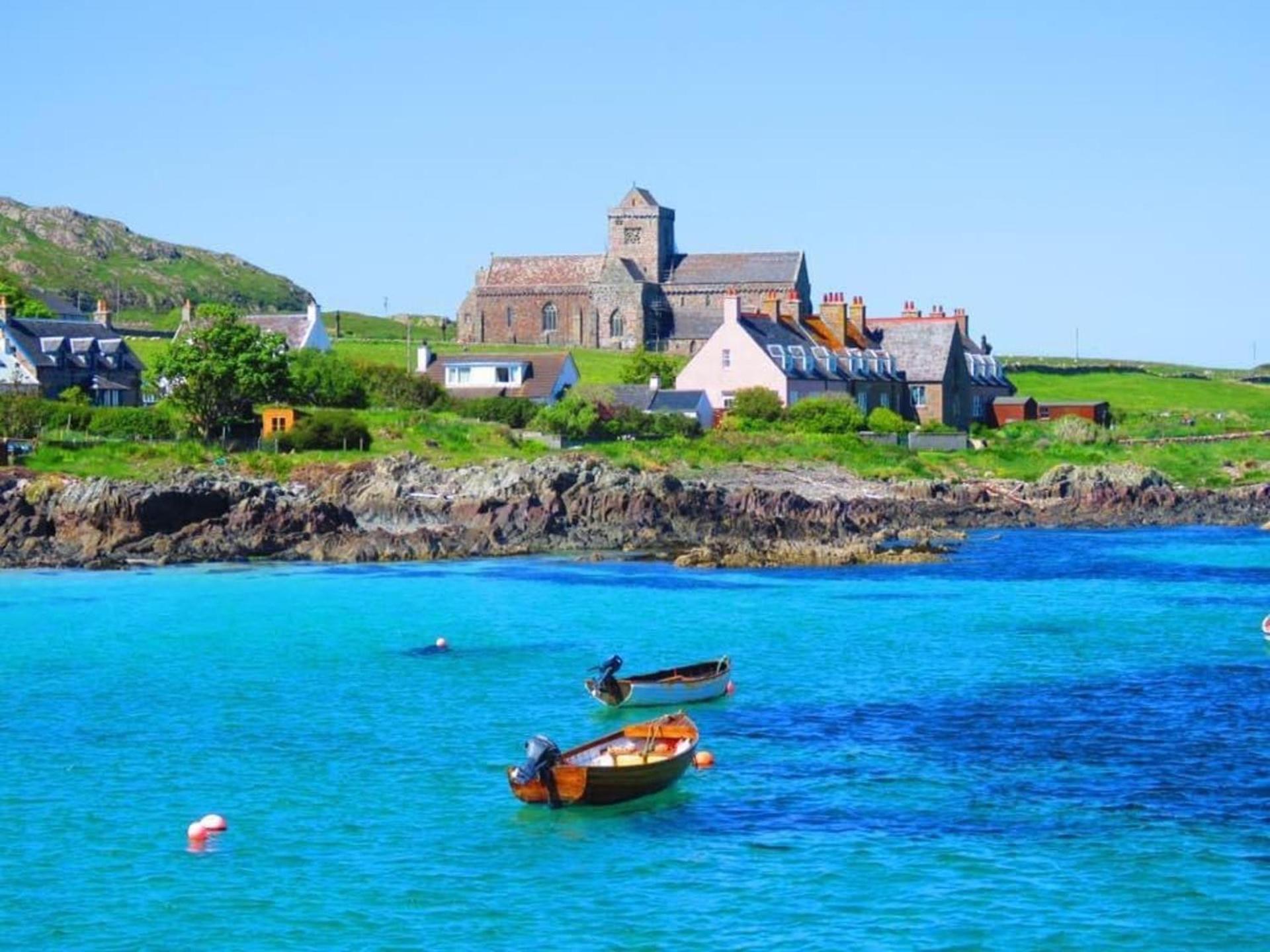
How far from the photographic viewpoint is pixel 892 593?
53938mm

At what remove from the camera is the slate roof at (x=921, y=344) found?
105312mm

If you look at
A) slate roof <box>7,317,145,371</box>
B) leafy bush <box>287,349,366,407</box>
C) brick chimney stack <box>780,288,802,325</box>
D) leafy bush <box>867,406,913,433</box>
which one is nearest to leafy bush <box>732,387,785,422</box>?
leafy bush <box>867,406,913,433</box>

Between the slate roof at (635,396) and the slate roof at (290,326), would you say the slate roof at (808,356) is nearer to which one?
the slate roof at (635,396)

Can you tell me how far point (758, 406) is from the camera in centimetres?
9438

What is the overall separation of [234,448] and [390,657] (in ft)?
126

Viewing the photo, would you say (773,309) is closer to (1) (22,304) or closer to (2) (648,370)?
(2) (648,370)

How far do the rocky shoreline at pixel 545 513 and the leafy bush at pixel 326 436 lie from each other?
4787mm

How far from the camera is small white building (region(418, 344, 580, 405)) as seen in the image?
340 feet

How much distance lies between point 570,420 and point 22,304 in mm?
48783

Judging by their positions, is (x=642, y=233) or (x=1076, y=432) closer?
(x=1076, y=432)

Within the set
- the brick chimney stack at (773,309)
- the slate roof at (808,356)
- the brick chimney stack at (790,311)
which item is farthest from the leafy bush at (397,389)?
the brick chimney stack at (790,311)

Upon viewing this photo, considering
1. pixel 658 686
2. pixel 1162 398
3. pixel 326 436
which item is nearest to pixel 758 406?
pixel 326 436

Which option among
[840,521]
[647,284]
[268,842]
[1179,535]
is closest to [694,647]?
[268,842]

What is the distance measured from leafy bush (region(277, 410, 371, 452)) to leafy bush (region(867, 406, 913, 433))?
98.5 ft
